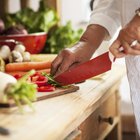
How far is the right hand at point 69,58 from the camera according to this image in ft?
3.67

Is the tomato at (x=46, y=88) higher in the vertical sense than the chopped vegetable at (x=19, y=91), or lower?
lower

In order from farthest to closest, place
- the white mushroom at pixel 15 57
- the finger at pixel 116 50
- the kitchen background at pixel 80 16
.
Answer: the kitchen background at pixel 80 16, the white mushroom at pixel 15 57, the finger at pixel 116 50

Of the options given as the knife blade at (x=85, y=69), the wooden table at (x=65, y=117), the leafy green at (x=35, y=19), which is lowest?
the wooden table at (x=65, y=117)

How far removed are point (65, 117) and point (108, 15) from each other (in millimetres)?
496

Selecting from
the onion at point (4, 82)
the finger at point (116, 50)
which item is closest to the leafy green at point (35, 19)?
the finger at point (116, 50)

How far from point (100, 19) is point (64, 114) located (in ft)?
1.48

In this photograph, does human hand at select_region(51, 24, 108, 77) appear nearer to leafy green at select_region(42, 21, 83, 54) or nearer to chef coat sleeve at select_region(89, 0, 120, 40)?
chef coat sleeve at select_region(89, 0, 120, 40)

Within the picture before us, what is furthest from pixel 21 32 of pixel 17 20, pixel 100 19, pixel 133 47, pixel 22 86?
pixel 22 86

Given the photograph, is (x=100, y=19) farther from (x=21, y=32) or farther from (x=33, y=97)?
(x=33, y=97)

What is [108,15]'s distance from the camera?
1.26 m

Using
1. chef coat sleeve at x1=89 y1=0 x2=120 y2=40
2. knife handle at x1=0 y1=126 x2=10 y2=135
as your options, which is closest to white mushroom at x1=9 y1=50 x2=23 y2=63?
chef coat sleeve at x1=89 y1=0 x2=120 y2=40

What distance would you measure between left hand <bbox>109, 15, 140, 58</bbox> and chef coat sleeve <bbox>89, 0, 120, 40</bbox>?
0.89 feet

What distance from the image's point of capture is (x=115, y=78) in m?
1.28

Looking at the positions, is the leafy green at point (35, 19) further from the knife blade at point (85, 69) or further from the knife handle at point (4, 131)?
the knife handle at point (4, 131)
